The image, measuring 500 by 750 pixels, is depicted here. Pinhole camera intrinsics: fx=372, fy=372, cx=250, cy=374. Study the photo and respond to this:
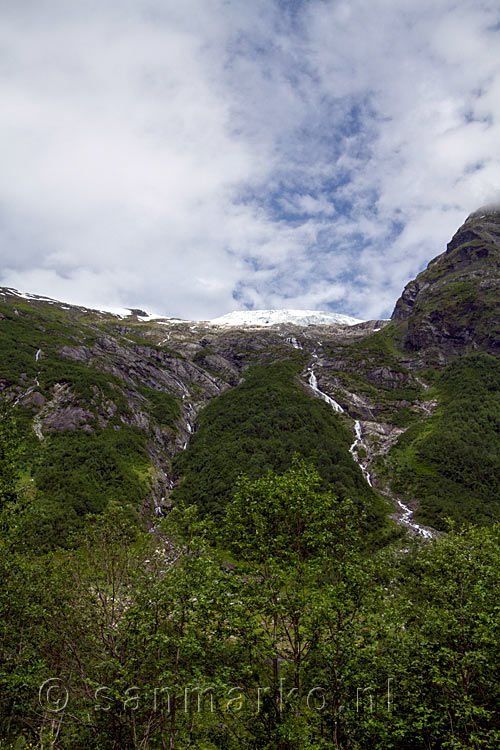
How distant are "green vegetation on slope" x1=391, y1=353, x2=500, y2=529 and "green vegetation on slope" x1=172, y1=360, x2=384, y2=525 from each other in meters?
15.1

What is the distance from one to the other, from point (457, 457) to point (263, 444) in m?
60.2

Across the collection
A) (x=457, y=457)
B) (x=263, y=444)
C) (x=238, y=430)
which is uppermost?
(x=238, y=430)

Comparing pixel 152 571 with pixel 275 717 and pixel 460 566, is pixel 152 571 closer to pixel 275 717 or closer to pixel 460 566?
pixel 275 717

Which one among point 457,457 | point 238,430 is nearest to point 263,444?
point 238,430

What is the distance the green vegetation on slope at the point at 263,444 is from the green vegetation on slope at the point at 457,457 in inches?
594

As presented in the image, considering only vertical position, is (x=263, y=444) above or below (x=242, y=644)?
above

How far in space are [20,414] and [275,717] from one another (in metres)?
102

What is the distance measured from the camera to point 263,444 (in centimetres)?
11725

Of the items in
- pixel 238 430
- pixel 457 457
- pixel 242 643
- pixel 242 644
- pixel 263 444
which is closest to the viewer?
pixel 242 644

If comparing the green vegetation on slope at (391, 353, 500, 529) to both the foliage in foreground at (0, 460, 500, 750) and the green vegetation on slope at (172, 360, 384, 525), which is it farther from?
the foliage in foreground at (0, 460, 500, 750)

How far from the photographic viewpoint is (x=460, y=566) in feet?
67.5

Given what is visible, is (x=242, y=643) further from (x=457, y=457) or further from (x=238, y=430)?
(x=457, y=457)

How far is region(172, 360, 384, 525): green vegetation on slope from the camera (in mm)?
99625

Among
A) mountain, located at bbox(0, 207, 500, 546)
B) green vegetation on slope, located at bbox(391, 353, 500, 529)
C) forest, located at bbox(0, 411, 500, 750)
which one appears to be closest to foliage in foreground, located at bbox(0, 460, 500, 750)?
forest, located at bbox(0, 411, 500, 750)
